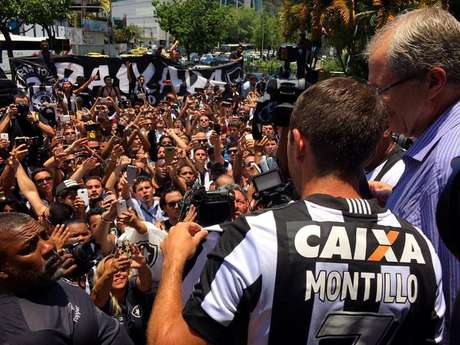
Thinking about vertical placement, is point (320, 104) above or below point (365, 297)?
above

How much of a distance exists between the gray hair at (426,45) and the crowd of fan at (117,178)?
2.89ft

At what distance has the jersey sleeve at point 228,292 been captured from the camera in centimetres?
136

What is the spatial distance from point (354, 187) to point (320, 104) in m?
0.25

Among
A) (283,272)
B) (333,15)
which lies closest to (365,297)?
(283,272)

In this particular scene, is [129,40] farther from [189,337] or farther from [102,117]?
[189,337]

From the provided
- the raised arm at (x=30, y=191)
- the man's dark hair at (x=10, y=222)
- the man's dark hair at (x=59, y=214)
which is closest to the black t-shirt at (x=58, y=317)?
the man's dark hair at (x=10, y=222)

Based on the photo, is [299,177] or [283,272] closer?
[283,272]

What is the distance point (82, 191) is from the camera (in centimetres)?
530

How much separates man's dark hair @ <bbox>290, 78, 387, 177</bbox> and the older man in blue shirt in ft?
0.87

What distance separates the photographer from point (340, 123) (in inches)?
57.1

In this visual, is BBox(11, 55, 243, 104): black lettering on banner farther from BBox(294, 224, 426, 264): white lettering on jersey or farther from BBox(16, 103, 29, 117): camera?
BBox(294, 224, 426, 264): white lettering on jersey

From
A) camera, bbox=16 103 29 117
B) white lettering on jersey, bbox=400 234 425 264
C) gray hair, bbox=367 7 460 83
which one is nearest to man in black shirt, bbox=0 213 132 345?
white lettering on jersey, bbox=400 234 425 264

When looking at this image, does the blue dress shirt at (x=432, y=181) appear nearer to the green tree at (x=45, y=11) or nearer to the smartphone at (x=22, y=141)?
the smartphone at (x=22, y=141)

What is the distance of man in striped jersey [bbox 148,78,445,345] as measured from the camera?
1.37m
